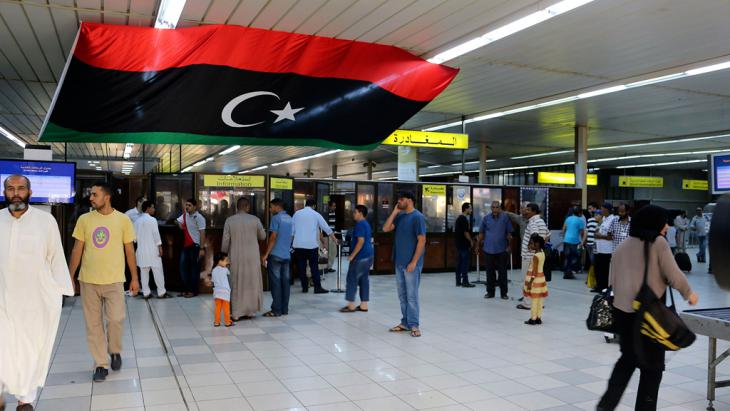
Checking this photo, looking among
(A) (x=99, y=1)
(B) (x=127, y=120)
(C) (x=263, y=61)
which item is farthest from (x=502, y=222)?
(A) (x=99, y=1)

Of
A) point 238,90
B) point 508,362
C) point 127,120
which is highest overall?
point 238,90

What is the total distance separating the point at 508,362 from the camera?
5.50m

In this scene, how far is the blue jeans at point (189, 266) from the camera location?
30.7ft

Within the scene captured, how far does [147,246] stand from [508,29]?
6.18 meters

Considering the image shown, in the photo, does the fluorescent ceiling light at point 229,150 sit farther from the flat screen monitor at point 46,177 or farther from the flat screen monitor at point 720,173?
the flat screen monitor at point 720,173

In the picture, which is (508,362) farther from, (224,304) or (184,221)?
(184,221)

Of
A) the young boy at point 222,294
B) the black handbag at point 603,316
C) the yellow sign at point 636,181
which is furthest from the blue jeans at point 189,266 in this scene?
the yellow sign at point 636,181

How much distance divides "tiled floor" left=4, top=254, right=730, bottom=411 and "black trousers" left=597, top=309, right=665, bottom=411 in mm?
809

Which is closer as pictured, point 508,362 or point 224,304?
point 508,362

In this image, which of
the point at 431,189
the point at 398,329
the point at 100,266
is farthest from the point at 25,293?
the point at 431,189

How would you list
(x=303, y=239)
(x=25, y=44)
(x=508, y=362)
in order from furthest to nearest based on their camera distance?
(x=303, y=239) < (x=25, y=44) < (x=508, y=362)

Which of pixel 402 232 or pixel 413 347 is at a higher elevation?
pixel 402 232

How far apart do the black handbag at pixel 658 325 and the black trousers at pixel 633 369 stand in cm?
6

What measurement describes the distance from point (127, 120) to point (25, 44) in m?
2.67
